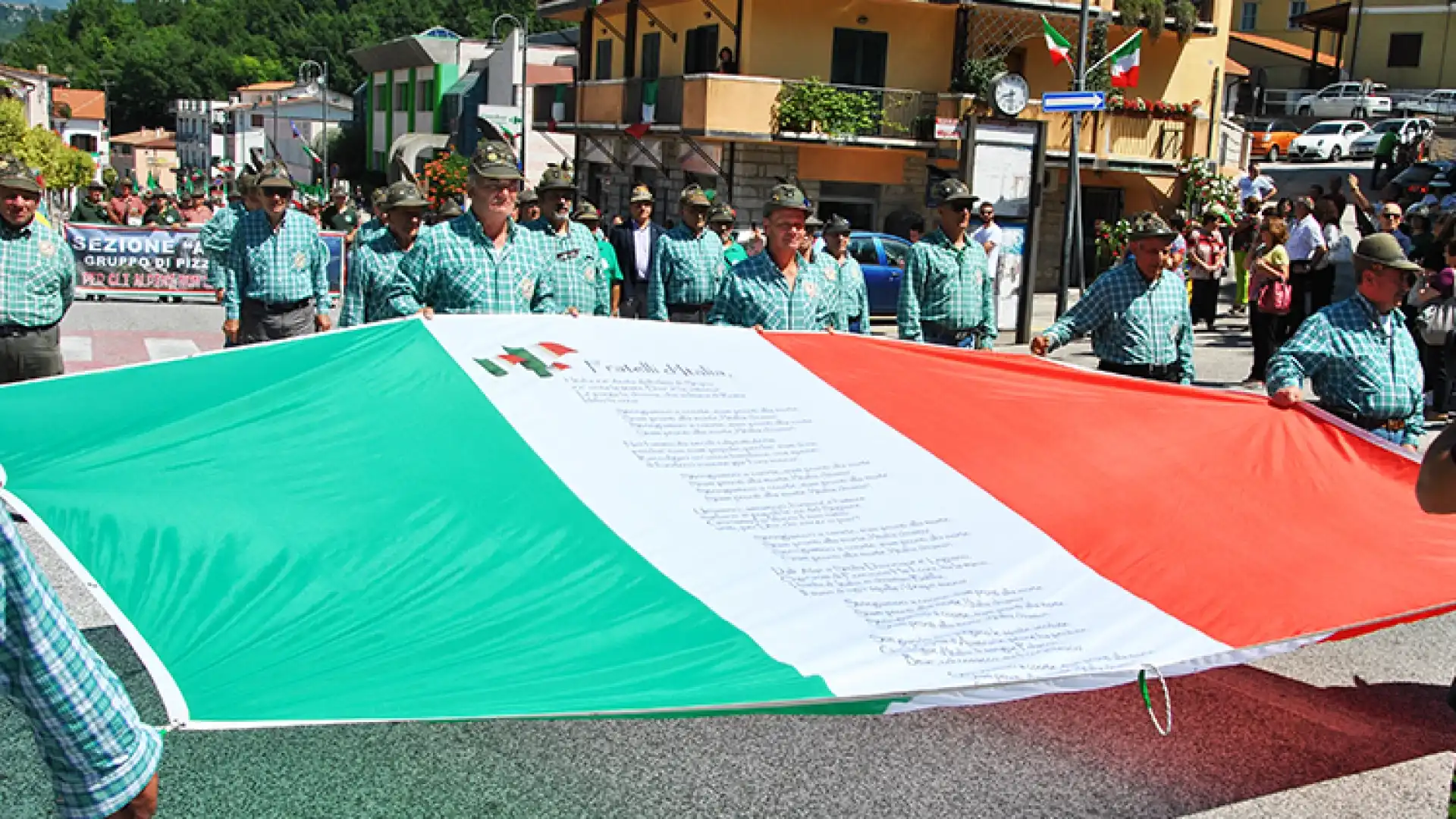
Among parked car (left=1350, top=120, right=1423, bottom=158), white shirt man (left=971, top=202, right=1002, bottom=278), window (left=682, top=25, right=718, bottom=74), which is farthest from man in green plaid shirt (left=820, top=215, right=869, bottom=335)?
parked car (left=1350, top=120, right=1423, bottom=158)

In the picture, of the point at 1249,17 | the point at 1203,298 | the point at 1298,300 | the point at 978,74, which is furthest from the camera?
the point at 1249,17

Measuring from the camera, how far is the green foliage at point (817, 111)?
30000 mm

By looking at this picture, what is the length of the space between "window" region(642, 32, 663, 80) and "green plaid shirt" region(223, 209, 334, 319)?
1091 inches

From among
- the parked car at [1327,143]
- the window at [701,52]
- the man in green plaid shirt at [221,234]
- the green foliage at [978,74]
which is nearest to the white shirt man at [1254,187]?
the green foliage at [978,74]

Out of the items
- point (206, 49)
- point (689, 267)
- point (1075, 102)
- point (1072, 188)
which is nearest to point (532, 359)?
point (689, 267)

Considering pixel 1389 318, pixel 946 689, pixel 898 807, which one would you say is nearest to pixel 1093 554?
pixel 898 807

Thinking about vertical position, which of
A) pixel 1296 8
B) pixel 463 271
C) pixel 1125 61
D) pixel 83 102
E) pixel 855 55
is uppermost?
pixel 1296 8

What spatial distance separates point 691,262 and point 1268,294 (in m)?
6.53

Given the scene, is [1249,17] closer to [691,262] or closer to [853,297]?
[691,262]

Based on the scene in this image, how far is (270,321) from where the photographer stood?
9.00 meters

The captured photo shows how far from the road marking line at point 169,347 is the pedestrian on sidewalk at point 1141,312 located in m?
10.1

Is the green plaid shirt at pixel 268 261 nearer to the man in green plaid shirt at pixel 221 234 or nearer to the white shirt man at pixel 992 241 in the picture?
the man in green plaid shirt at pixel 221 234

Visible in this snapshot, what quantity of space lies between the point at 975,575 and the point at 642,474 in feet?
3.76

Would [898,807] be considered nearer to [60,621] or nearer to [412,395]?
[412,395]
